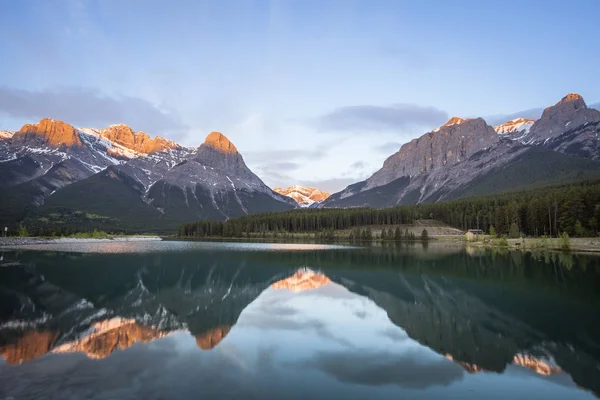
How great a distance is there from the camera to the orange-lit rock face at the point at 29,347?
16438 millimetres

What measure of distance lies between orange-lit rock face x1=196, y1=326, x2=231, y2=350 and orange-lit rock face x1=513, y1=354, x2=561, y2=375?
13726 millimetres

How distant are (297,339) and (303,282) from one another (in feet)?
74.3

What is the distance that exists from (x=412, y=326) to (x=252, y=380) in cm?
1288

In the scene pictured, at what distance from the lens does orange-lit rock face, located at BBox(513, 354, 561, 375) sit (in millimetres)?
16188

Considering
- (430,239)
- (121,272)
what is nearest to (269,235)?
(430,239)

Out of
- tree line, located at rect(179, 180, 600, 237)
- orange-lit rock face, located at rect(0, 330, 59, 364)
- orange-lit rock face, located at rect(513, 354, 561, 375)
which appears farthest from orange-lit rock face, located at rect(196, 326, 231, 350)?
tree line, located at rect(179, 180, 600, 237)

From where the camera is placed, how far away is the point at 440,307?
97.1ft

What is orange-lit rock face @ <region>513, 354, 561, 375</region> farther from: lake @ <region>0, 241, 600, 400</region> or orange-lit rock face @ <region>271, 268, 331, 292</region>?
orange-lit rock face @ <region>271, 268, 331, 292</region>

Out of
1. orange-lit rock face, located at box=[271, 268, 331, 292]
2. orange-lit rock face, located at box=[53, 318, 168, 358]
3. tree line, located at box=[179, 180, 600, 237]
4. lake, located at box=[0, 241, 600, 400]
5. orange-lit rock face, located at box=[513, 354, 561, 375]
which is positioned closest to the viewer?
lake, located at box=[0, 241, 600, 400]

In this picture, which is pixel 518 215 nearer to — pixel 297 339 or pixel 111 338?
pixel 297 339

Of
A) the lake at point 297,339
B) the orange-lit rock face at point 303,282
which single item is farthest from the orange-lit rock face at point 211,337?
the orange-lit rock face at point 303,282

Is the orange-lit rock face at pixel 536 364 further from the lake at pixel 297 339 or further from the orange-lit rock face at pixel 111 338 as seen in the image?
the orange-lit rock face at pixel 111 338

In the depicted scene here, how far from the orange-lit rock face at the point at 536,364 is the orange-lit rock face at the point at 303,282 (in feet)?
75.7

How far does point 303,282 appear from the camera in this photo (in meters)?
43.8
